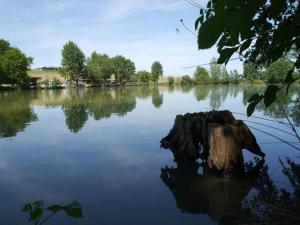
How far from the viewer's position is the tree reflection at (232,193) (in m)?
5.12

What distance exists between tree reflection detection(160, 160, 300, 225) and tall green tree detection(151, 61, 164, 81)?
5701 inches

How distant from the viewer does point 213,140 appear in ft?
26.0

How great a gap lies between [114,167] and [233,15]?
8013 mm

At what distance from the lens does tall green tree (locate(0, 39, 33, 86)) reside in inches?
2931

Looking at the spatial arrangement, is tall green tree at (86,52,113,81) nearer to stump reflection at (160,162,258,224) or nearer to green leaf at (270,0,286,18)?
stump reflection at (160,162,258,224)

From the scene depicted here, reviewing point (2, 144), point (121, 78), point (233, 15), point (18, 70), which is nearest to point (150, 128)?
point (2, 144)

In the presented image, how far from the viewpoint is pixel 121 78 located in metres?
134

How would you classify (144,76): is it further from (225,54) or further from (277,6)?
(277,6)

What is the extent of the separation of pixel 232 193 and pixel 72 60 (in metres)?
106

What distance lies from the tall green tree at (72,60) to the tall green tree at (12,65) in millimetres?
24639

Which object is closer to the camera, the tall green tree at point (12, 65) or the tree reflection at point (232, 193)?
the tree reflection at point (232, 193)

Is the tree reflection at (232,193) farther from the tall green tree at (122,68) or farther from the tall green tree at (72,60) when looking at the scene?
the tall green tree at (122,68)

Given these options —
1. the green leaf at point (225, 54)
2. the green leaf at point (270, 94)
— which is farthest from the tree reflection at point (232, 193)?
the green leaf at point (225, 54)

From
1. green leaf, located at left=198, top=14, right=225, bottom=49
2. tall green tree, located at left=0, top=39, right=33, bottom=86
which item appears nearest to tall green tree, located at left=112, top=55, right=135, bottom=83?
tall green tree, located at left=0, top=39, right=33, bottom=86
